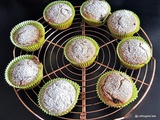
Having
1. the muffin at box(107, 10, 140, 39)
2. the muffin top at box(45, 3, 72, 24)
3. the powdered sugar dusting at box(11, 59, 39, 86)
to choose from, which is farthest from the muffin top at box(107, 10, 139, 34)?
the powdered sugar dusting at box(11, 59, 39, 86)

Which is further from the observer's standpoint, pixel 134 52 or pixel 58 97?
pixel 134 52

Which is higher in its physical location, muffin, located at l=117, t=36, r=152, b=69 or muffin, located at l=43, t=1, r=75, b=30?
muffin, located at l=43, t=1, r=75, b=30

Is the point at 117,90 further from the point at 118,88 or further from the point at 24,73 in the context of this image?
the point at 24,73

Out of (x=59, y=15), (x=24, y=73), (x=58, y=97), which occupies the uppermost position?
(x=59, y=15)

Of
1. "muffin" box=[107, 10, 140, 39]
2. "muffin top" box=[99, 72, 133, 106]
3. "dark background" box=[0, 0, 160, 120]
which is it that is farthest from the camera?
"muffin" box=[107, 10, 140, 39]

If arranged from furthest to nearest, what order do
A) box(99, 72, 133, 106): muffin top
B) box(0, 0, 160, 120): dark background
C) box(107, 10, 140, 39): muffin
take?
1. box(107, 10, 140, 39): muffin
2. box(0, 0, 160, 120): dark background
3. box(99, 72, 133, 106): muffin top

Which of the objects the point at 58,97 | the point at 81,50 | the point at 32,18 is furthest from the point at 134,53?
the point at 32,18

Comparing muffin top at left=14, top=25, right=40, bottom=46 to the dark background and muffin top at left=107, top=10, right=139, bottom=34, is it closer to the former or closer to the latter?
the dark background
